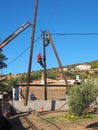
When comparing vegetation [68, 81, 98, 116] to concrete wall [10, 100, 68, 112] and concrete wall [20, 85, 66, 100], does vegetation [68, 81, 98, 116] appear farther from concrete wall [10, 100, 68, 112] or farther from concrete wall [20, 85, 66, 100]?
concrete wall [20, 85, 66, 100]

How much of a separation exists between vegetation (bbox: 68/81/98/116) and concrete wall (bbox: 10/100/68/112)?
7533 millimetres

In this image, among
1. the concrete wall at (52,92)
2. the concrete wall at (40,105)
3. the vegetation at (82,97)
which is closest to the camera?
the vegetation at (82,97)

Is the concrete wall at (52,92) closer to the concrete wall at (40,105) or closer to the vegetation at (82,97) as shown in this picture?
the concrete wall at (40,105)

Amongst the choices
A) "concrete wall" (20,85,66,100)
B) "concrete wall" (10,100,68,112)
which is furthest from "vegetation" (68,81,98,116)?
"concrete wall" (20,85,66,100)

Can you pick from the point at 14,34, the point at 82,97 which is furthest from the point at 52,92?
the point at 82,97

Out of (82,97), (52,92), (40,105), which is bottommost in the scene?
(40,105)

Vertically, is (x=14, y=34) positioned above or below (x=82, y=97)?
above

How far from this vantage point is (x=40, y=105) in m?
38.1

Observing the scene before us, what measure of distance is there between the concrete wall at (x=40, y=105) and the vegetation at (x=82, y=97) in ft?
24.7

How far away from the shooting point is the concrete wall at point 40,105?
37581 millimetres

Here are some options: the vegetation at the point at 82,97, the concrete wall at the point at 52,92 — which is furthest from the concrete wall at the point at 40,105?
the concrete wall at the point at 52,92

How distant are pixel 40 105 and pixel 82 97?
8.44 metres

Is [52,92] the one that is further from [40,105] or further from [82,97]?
[82,97]

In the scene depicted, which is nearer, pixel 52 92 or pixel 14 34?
pixel 14 34
